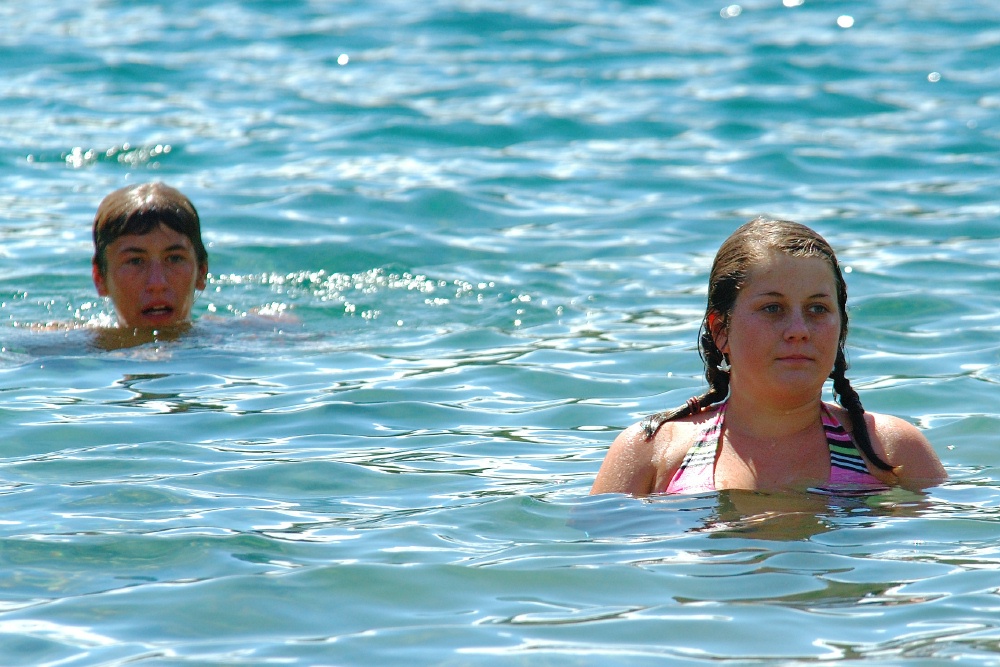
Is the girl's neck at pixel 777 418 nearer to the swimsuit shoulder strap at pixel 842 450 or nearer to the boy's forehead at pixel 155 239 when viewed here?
the swimsuit shoulder strap at pixel 842 450

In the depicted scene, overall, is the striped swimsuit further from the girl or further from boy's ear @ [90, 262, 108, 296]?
boy's ear @ [90, 262, 108, 296]

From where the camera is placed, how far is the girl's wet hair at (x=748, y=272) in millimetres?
4621

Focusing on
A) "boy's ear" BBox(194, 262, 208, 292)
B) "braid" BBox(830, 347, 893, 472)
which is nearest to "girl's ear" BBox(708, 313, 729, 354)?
"braid" BBox(830, 347, 893, 472)

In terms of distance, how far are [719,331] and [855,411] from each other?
50cm

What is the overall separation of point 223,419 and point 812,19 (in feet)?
42.0

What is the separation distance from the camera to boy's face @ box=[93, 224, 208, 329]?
763cm

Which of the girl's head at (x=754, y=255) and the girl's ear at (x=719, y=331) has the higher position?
the girl's head at (x=754, y=255)

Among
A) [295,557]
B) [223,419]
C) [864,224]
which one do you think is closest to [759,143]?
[864,224]

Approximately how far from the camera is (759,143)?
11945 mm

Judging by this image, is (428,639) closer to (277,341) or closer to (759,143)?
(277,341)

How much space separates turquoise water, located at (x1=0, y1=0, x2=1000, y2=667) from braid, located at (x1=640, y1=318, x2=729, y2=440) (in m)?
0.35

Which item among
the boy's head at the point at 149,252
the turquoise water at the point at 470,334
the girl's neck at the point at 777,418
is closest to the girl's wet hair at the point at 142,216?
the boy's head at the point at 149,252

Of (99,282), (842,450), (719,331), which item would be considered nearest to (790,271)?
(719,331)

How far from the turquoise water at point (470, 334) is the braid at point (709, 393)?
347 millimetres
